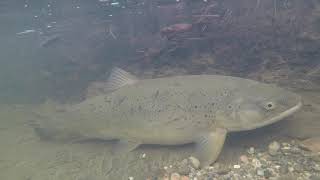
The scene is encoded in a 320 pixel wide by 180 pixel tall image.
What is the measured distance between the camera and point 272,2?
8336 millimetres

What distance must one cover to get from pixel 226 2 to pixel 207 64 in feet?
7.29

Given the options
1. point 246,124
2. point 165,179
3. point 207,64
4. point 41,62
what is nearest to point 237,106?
point 246,124

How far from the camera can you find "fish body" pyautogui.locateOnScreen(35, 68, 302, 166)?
482 centimetres

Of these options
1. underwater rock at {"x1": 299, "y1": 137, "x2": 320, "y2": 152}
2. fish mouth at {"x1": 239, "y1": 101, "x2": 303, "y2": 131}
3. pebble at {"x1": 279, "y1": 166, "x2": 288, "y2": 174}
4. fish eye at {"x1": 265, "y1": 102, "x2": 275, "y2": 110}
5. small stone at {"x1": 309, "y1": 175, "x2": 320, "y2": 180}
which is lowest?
pebble at {"x1": 279, "y1": 166, "x2": 288, "y2": 174}

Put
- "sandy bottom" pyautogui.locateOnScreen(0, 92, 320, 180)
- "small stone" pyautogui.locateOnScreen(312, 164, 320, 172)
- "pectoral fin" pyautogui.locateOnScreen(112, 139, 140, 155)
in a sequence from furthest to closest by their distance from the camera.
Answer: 1. "pectoral fin" pyautogui.locateOnScreen(112, 139, 140, 155)
2. "sandy bottom" pyautogui.locateOnScreen(0, 92, 320, 180)
3. "small stone" pyautogui.locateOnScreen(312, 164, 320, 172)

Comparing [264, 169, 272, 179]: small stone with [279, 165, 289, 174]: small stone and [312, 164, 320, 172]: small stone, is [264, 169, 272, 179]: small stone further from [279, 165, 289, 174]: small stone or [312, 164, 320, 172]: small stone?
[312, 164, 320, 172]: small stone

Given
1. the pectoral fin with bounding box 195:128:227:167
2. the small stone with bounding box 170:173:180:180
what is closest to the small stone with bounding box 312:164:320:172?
the pectoral fin with bounding box 195:128:227:167

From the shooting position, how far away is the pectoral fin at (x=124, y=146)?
17.7 feet

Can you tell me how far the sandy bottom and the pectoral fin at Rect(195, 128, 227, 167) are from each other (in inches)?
7.0

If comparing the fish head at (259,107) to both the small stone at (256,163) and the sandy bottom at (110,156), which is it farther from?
the small stone at (256,163)

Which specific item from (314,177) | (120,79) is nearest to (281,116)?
(314,177)

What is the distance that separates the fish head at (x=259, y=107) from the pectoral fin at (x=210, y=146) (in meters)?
0.19

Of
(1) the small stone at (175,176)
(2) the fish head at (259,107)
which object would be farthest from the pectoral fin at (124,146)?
(2) the fish head at (259,107)

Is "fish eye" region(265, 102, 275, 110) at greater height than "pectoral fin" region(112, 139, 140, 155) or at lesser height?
greater
